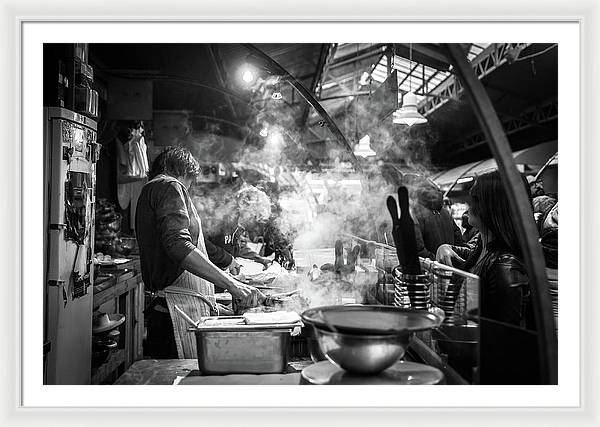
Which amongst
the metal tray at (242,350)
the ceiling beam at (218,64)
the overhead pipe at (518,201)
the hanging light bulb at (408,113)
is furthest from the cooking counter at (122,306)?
the overhead pipe at (518,201)

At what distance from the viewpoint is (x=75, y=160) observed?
3.11m

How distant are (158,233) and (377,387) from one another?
1.83 metres

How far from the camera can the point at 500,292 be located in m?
2.21

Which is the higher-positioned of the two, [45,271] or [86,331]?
[45,271]

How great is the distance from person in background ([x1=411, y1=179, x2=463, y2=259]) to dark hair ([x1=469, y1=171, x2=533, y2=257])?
59.4 inches

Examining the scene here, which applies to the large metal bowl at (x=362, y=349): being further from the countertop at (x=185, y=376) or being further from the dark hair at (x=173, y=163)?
the dark hair at (x=173, y=163)

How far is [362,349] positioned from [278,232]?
294 centimetres

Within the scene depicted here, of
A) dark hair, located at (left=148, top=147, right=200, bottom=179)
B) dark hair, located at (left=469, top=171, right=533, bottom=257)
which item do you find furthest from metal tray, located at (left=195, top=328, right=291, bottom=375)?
dark hair, located at (left=148, top=147, right=200, bottom=179)

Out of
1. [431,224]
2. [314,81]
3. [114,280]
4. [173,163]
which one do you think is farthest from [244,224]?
[314,81]

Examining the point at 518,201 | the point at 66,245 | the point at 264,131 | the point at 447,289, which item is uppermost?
the point at 264,131

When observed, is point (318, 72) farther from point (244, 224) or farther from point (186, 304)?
point (186, 304)

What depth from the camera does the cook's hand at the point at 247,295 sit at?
2891 millimetres

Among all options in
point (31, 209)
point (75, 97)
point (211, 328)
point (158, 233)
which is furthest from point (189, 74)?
point (211, 328)
